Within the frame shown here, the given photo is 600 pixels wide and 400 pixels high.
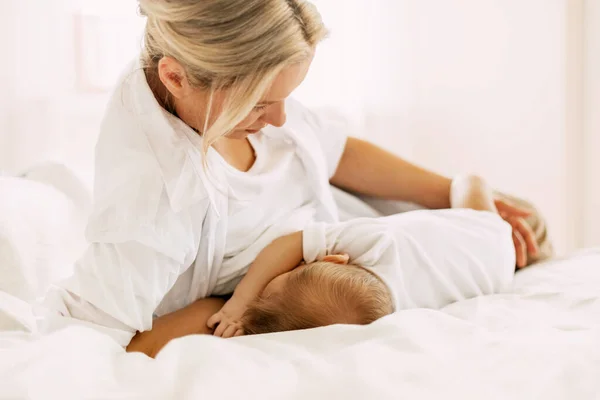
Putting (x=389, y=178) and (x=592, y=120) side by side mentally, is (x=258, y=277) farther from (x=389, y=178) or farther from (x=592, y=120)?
(x=592, y=120)

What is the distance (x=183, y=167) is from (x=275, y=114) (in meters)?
0.15

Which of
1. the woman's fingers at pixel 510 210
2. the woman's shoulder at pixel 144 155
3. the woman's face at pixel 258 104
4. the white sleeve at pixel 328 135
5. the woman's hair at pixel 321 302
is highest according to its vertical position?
the woman's face at pixel 258 104

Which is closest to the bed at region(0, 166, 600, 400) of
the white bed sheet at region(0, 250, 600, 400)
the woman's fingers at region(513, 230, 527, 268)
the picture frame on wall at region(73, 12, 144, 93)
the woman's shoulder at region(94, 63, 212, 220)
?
the white bed sheet at region(0, 250, 600, 400)

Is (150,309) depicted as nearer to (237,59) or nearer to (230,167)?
(230,167)

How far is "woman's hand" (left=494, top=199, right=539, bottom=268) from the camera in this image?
1.39 m

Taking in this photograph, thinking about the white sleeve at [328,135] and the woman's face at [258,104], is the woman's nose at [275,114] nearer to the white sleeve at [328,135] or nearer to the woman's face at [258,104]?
the woman's face at [258,104]

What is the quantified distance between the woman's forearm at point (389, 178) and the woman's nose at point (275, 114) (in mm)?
522

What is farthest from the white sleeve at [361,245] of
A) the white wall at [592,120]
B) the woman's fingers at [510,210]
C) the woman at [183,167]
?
the white wall at [592,120]

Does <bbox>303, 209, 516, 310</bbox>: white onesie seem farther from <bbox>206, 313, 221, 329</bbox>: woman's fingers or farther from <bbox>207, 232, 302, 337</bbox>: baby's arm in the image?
<bbox>206, 313, 221, 329</bbox>: woman's fingers

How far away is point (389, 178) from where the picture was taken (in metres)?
1.51

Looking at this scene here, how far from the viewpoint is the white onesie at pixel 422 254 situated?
112cm

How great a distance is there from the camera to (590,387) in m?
0.72

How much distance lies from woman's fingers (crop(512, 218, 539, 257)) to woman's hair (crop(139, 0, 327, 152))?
672mm

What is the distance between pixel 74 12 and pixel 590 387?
5.47ft
